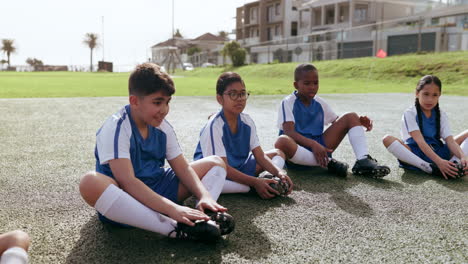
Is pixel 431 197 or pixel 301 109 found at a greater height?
pixel 301 109

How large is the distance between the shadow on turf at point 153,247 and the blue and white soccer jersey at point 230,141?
0.61m

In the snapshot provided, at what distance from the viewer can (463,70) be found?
14766 mm

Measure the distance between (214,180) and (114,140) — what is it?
66cm

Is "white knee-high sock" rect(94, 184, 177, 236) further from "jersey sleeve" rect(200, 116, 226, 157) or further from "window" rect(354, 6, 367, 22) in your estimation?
"window" rect(354, 6, 367, 22)

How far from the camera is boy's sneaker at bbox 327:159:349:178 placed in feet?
10.5

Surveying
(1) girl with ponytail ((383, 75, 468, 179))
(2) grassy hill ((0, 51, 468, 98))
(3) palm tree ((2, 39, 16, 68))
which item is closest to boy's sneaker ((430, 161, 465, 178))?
(1) girl with ponytail ((383, 75, 468, 179))

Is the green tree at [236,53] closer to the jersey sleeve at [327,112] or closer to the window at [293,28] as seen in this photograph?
the window at [293,28]

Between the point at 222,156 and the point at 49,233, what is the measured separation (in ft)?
3.59

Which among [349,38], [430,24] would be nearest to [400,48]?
[430,24]

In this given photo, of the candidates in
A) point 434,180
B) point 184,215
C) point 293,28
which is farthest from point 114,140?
point 293,28

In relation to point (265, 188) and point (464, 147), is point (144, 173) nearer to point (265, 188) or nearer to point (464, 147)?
point (265, 188)

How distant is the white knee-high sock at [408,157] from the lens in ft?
10.8

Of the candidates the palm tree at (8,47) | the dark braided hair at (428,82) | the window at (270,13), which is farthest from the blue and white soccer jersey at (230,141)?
the palm tree at (8,47)

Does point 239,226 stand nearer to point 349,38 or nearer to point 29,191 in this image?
point 29,191
